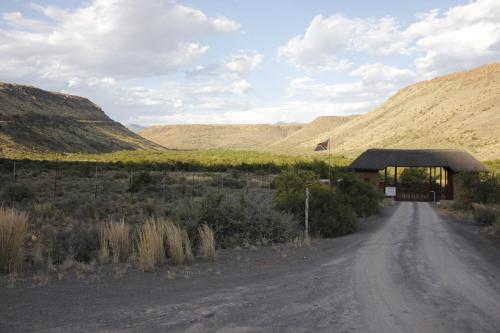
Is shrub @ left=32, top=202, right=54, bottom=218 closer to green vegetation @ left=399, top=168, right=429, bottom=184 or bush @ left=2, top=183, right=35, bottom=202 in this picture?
bush @ left=2, top=183, right=35, bottom=202

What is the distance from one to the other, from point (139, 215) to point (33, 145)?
198 ft

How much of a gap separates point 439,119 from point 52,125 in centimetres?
7865

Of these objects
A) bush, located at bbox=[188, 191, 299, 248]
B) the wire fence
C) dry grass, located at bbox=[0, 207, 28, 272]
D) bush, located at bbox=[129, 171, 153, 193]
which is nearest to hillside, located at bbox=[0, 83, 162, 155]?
the wire fence

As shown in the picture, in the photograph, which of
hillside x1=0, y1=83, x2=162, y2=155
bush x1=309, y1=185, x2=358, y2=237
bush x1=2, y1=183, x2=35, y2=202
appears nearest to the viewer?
bush x1=309, y1=185, x2=358, y2=237

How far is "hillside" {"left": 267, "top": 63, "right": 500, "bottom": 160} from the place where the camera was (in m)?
77.1

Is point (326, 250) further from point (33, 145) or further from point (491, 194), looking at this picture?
point (33, 145)

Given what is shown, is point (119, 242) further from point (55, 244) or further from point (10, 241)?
point (55, 244)

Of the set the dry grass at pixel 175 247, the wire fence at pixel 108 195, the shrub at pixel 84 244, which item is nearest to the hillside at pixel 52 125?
the wire fence at pixel 108 195

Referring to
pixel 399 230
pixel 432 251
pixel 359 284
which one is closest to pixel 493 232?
pixel 399 230

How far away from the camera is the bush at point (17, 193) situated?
2439 centimetres

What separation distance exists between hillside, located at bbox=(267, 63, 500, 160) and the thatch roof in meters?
33.9

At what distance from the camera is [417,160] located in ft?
116

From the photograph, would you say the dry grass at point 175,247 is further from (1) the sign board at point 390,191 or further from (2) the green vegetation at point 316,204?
(1) the sign board at point 390,191

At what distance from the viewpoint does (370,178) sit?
35438mm
